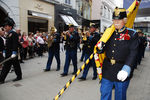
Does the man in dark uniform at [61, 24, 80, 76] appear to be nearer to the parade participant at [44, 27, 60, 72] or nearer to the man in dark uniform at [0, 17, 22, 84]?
the parade participant at [44, 27, 60, 72]

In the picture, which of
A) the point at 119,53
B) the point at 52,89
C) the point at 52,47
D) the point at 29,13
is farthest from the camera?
the point at 29,13

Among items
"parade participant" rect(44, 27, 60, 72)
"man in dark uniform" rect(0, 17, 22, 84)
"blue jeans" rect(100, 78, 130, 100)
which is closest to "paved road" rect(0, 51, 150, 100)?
"man in dark uniform" rect(0, 17, 22, 84)

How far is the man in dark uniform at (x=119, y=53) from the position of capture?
2.21 m

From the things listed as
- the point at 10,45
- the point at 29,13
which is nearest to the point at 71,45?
the point at 10,45

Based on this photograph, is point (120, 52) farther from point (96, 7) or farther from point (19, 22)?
point (96, 7)

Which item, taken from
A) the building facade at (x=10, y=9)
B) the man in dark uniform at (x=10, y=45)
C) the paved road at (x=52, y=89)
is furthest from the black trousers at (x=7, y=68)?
the building facade at (x=10, y=9)

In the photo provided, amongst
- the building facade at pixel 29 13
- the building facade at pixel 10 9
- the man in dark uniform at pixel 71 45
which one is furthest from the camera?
the building facade at pixel 29 13

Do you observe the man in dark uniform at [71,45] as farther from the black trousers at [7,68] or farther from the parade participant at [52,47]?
the black trousers at [7,68]

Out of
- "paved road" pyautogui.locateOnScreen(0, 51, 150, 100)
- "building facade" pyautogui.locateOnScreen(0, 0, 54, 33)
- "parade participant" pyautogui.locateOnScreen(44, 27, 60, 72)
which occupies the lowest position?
"paved road" pyautogui.locateOnScreen(0, 51, 150, 100)

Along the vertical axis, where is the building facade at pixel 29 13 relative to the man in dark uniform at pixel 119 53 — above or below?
above

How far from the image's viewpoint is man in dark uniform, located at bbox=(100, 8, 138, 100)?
2.21m

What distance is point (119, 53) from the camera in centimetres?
224

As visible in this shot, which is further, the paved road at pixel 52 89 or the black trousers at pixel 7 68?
the black trousers at pixel 7 68

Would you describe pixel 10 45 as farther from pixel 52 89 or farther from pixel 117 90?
pixel 117 90
